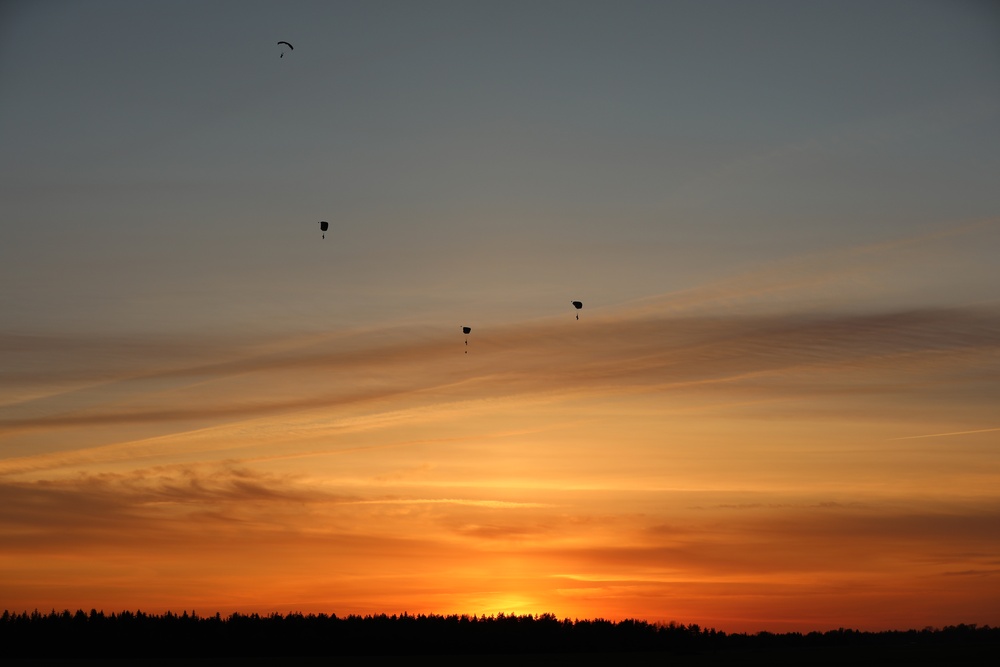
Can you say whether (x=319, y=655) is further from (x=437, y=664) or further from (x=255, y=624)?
(x=437, y=664)

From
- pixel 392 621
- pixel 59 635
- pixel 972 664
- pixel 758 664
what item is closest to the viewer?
pixel 972 664

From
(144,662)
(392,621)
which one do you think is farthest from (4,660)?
(392,621)

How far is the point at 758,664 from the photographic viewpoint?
4906 inches

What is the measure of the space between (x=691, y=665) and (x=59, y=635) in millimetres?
86324

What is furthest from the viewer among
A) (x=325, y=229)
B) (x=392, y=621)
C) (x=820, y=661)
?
(x=392, y=621)

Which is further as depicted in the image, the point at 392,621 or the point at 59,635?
the point at 392,621

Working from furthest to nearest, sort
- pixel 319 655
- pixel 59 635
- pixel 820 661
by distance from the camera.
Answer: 1. pixel 319 655
2. pixel 59 635
3. pixel 820 661

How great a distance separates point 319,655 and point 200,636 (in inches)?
710

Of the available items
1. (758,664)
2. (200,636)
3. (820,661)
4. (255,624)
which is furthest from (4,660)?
(820,661)

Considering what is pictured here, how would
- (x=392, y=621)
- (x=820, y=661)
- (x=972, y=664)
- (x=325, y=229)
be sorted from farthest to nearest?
(x=392, y=621) → (x=820, y=661) → (x=972, y=664) → (x=325, y=229)

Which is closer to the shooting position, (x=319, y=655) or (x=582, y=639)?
(x=319, y=655)

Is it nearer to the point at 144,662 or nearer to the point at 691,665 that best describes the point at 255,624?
the point at 144,662

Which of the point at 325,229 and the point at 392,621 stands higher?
the point at 325,229

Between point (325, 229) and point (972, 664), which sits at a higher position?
point (325, 229)
